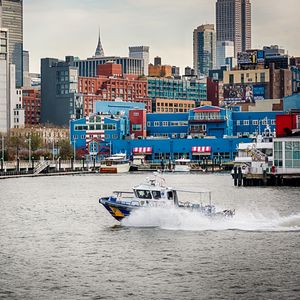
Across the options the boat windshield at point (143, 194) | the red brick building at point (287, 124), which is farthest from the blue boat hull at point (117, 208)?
the red brick building at point (287, 124)

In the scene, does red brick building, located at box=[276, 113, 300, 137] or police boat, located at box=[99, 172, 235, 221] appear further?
red brick building, located at box=[276, 113, 300, 137]

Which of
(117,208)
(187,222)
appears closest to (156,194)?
(187,222)

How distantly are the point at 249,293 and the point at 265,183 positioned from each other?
303 ft

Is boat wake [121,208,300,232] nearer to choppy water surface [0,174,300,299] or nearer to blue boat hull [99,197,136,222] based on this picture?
choppy water surface [0,174,300,299]

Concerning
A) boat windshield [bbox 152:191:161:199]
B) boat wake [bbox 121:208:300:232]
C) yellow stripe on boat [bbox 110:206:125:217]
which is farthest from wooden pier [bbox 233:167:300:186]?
boat windshield [bbox 152:191:161:199]

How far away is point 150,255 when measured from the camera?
67250mm

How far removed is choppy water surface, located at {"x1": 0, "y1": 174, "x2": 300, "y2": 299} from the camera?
184 ft

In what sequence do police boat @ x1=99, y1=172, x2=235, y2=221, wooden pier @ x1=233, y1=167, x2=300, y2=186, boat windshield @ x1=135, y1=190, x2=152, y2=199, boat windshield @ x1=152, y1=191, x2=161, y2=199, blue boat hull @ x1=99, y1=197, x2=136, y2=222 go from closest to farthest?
police boat @ x1=99, y1=172, x2=235, y2=221 → boat windshield @ x1=152, y1=191, x2=161, y2=199 → boat windshield @ x1=135, y1=190, x2=152, y2=199 → blue boat hull @ x1=99, y1=197, x2=136, y2=222 → wooden pier @ x1=233, y1=167, x2=300, y2=186

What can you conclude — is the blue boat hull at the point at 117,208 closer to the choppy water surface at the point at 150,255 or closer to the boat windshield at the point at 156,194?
the choppy water surface at the point at 150,255

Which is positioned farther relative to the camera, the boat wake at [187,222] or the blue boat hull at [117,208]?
the blue boat hull at [117,208]

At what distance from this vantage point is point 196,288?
56.4 meters

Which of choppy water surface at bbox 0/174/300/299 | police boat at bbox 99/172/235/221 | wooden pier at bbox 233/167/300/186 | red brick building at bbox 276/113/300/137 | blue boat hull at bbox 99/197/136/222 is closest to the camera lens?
choppy water surface at bbox 0/174/300/299

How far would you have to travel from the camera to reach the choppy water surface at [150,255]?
5616 cm

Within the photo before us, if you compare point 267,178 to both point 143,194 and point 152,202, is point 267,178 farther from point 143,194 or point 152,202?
point 152,202
